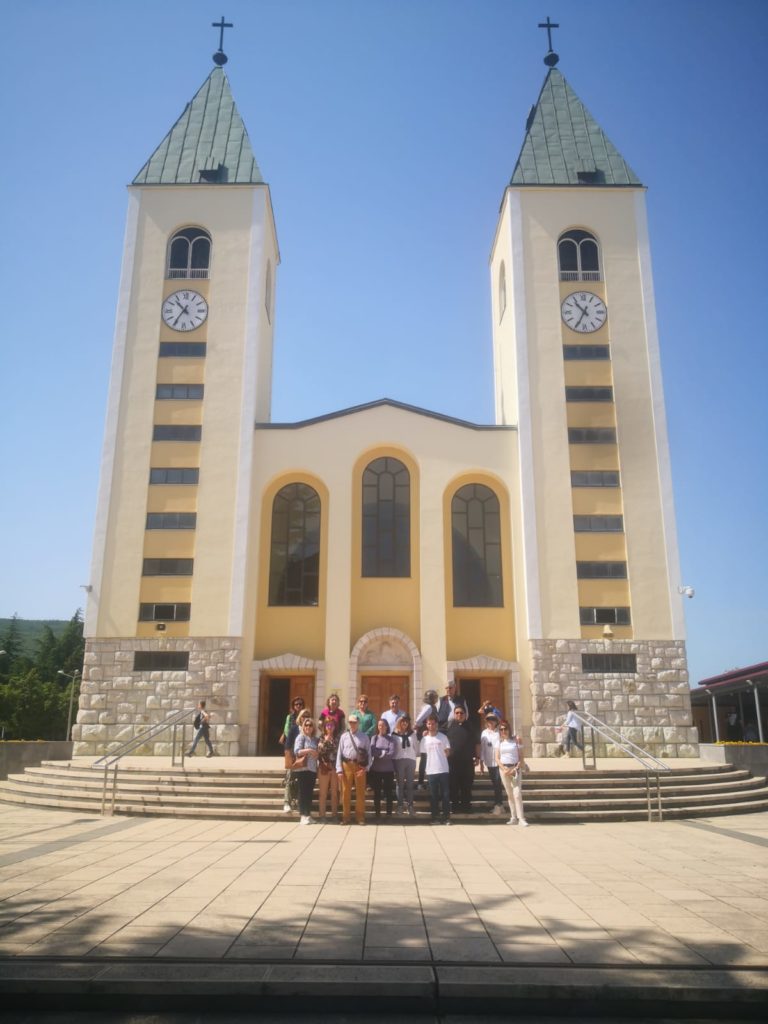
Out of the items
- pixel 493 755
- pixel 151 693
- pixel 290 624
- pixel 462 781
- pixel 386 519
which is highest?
pixel 386 519

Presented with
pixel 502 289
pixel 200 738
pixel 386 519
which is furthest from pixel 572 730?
pixel 502 289

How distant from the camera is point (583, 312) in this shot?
77.5 ft

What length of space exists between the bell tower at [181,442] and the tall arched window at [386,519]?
142 inches

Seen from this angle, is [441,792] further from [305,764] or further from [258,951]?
[258,951]

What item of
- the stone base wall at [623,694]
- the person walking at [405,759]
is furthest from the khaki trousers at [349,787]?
the stone base wall at [623,694]

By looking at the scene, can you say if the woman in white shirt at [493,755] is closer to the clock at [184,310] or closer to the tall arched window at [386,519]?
the tall arched window at [386,519]

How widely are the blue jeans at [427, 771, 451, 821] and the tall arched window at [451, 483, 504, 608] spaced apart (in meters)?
9.95

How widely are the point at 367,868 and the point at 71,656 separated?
2750 inches

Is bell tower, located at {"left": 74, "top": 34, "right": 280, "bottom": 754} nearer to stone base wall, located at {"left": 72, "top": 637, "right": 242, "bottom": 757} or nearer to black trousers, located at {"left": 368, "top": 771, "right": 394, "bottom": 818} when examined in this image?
stone base wall, located at {"left": 72, "top": 637, "right": 242, "bottom": 757}

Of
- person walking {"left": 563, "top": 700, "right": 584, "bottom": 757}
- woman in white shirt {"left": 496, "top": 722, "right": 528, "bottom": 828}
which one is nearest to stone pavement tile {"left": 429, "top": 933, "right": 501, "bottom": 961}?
woman in white shirt {"left": 496, "top": 722, "right": 528, "bottom": 828}

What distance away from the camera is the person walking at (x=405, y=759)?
11992mm

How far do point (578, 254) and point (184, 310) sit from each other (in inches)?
508

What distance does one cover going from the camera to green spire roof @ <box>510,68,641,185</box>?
25.1 m

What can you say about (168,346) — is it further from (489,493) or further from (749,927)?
(749,927)
